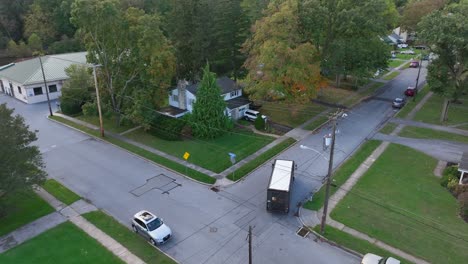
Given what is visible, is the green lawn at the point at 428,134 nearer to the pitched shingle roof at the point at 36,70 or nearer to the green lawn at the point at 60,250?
the green lawn at the point at 60,250

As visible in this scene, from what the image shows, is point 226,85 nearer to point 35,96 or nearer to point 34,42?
point 35,96

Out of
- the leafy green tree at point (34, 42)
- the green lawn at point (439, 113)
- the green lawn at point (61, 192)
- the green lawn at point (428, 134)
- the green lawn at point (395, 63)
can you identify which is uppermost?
the leafy green tree at point (34, 42)

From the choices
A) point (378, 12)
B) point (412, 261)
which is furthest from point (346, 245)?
point (378, 12)

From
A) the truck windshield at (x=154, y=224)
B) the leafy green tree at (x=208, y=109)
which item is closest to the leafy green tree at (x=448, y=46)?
the leafy green tree at (x=208, y=109)

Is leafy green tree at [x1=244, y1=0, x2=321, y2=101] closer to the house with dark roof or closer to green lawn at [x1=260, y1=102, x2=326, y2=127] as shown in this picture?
the house with dark roof

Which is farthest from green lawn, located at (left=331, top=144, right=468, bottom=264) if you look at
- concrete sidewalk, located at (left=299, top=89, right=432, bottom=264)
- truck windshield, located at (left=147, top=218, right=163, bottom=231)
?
truck windshield, located at (left=147, top=218, right=163, bottom=231)
